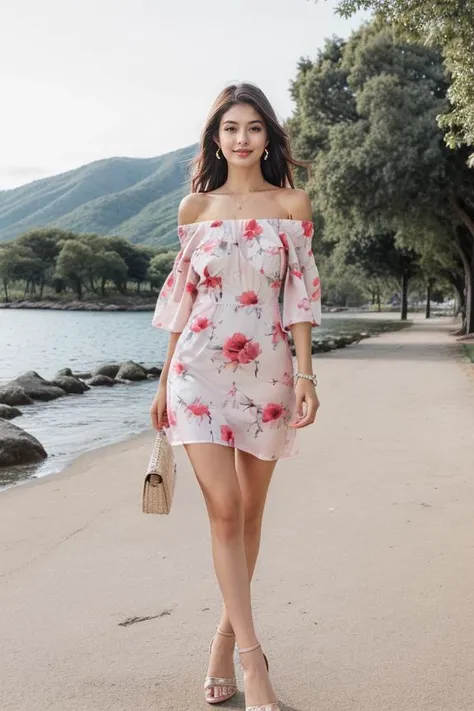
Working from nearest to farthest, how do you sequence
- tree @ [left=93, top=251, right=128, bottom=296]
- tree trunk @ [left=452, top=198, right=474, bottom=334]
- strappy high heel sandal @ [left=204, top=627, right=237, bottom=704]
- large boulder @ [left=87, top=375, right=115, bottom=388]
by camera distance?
strappy high heel sandal @ [left=204, top=627, right=237, bottom=704], large boulder @ [left=87, top=375, right=115, bottom=388], tree trunk @ [left=452, top=198, right=474, bottom=334], tree @ [left=93, top=251, right=128, bottom=296]

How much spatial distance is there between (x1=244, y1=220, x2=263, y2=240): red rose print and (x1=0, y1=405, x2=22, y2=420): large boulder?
33.7ft

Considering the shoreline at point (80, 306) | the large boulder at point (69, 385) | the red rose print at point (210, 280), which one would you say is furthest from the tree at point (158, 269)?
the red rose print at point (210, 280)

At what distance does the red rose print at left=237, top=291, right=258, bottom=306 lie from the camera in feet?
9.90

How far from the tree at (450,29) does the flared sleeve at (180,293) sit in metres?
9.90

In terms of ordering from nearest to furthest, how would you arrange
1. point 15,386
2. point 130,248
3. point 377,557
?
point 377,557, point 15,386, point 130,248

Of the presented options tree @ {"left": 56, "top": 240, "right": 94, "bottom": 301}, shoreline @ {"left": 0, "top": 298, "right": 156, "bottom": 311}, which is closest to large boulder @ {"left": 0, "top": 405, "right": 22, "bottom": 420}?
shoreline @ {"left": 0, "top": 298, "right": 156, "bottom": 311}

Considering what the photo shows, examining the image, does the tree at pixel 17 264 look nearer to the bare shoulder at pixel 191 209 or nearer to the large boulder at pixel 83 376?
the large boulder at pixel 83 376

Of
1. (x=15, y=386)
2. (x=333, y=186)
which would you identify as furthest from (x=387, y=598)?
(x=333, y=186)

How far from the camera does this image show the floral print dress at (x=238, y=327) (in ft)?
9.65

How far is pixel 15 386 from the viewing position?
15273 millimetres

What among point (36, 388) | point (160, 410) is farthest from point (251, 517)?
point (36, 388)

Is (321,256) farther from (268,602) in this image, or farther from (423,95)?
(268,602)

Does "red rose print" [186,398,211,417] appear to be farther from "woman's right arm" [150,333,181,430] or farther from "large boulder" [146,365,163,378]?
"large boulder" [146,365,163,378]

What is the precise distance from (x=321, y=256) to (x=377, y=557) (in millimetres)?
39828
